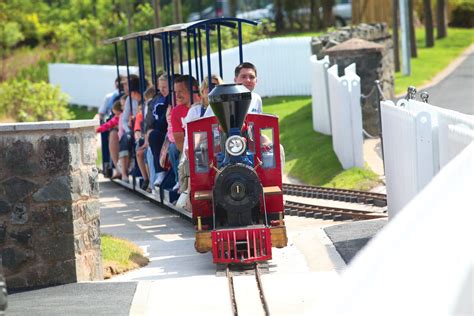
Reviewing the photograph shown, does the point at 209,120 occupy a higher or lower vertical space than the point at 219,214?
higher

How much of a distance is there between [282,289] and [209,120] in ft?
9.57

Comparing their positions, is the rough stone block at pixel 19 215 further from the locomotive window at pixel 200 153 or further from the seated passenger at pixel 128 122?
the seated passenger at pixel 128 122

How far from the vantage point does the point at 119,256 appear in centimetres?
1234

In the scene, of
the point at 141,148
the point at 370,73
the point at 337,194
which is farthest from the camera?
the point at 370,73

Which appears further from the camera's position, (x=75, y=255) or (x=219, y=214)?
(x=219, y=214)

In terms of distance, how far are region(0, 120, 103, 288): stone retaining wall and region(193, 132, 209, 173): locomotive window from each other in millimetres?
1951

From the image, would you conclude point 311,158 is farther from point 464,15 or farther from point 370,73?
point 464,15

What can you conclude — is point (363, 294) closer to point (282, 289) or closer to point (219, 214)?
point (282, 289)

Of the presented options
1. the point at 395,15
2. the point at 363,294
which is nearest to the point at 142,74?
the point at 363,294

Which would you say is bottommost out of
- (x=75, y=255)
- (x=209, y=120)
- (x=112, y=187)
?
(x=112, y=187)

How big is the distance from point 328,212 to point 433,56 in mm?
26294

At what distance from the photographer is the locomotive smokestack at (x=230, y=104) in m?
11.7

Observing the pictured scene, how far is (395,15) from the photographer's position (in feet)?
122

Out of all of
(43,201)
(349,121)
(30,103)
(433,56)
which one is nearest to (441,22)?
(433,56)
